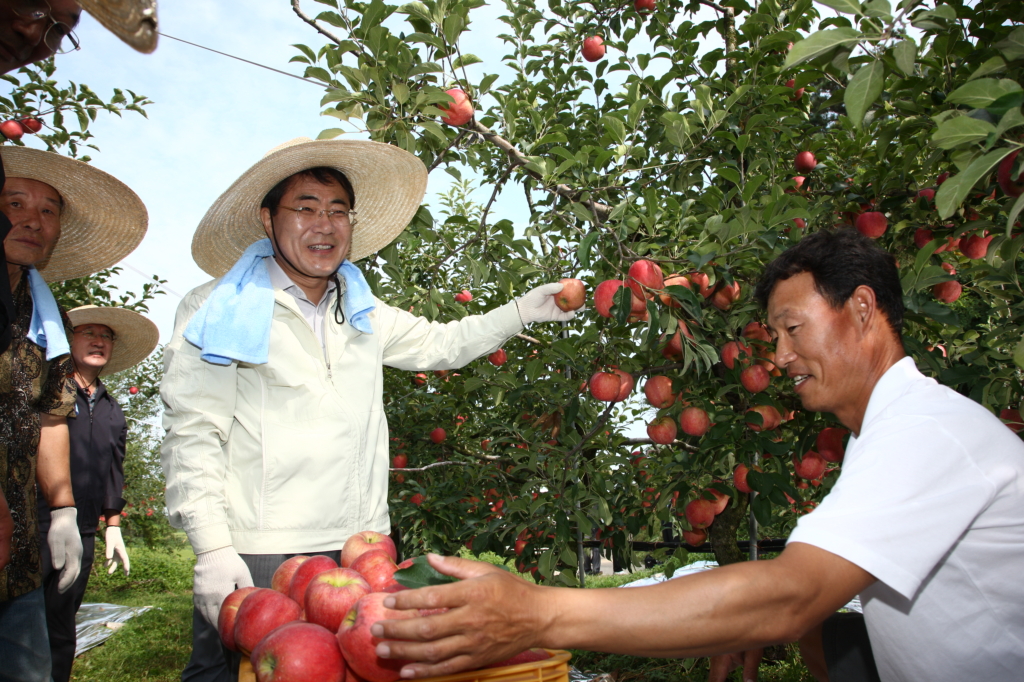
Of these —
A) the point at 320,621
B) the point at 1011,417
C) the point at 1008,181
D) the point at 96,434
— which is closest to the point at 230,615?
the point at 320,621

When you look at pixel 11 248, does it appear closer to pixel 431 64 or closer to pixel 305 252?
pixel 305 252

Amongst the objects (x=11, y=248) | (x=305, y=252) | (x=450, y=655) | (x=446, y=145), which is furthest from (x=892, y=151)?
(x=11, y=248)

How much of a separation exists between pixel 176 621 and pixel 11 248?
4.37 meters

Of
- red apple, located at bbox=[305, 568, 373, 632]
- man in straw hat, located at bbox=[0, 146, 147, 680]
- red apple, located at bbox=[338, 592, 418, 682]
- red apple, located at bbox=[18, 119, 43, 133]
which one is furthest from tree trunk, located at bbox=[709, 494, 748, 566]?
red apple, located at bbox=[18, 119, 43, 133]

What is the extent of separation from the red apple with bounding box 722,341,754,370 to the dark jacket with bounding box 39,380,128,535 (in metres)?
2.74

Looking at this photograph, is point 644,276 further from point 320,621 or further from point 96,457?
point 96,457

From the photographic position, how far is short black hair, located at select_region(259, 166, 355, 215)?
1961 millimetres

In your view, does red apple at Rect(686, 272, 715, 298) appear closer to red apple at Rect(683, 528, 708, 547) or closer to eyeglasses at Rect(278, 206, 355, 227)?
eyeglasses at Rect(278, 206, 355, 227)

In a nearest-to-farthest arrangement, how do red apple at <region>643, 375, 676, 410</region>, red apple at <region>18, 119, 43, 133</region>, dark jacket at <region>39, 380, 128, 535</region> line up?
1. red apple at <region>643, 375, 676, 410</region>
2. dark jacket at <region>39, 380, 128, 535</region>
3. red apple at <region>18, 119, 43, 133</region>

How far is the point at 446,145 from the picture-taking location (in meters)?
2.30

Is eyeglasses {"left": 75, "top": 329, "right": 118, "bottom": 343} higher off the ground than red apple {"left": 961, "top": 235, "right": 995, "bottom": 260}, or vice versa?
eyeglasses {"left": 75, "top": 329, "right": 118, "bottom": 343}

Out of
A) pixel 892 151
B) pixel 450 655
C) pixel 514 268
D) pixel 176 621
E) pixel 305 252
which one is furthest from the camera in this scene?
pixel 176 621

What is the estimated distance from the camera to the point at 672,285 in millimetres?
1871

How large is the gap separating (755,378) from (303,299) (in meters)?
1.42
